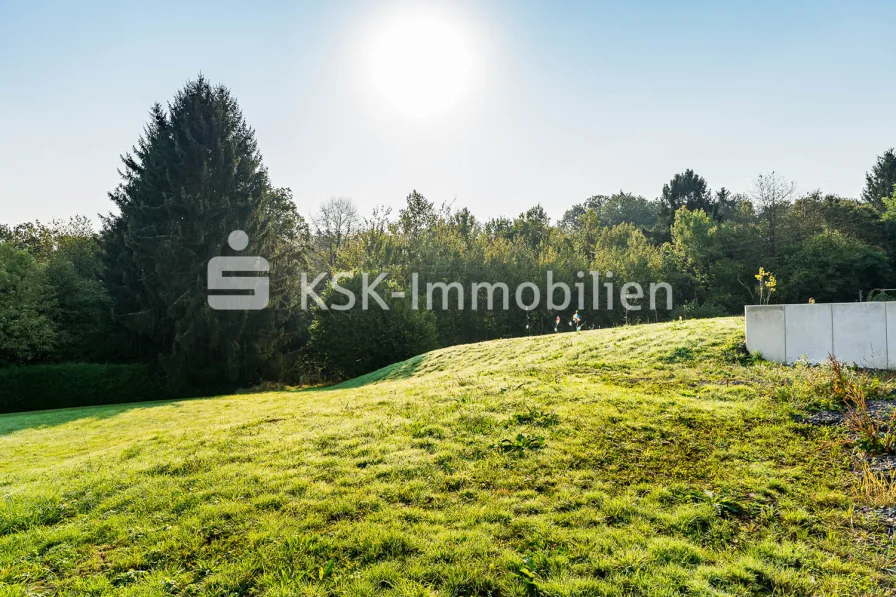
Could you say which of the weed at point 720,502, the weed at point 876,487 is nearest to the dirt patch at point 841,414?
the weed at point 876,487

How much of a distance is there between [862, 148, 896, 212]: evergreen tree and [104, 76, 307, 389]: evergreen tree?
51.1 meters

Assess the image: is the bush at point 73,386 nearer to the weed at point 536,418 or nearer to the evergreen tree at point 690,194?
the weed at point 536,418

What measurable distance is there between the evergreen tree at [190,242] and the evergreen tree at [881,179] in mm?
51119

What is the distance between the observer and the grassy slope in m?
3.26

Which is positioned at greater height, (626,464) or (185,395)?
(626,464)

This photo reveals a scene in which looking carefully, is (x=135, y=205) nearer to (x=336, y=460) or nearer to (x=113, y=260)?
(x=113, y=260)

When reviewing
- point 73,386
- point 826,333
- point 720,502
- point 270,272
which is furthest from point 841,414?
point 73,386

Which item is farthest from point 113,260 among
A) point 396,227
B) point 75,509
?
point 75,509

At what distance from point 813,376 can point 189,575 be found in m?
8.09

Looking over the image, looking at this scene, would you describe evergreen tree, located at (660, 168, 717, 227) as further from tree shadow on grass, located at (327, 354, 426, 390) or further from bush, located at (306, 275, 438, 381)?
tree shadow on grass, located at (327, 354, 426, 390)

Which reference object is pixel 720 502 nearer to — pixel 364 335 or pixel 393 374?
pixel 393 374

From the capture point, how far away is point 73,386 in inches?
771

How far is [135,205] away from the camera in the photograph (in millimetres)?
22016

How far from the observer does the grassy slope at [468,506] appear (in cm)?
326
